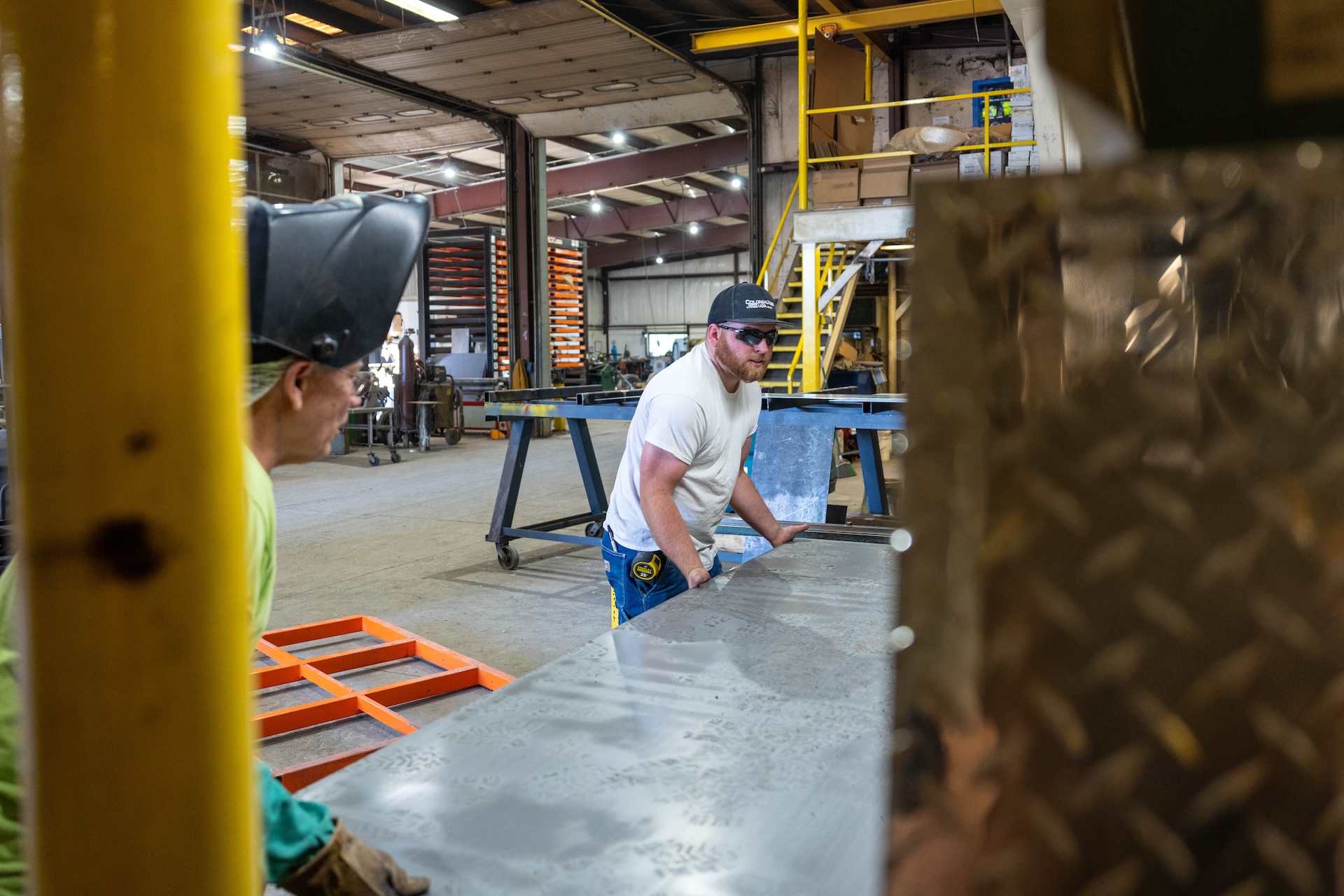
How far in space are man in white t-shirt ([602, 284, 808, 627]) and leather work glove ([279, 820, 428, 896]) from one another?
181 centimetres

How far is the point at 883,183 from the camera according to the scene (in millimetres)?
7449

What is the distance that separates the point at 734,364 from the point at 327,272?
2.05 meters

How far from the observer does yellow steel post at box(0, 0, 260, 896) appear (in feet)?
1.61

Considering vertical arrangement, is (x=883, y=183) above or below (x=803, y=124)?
below

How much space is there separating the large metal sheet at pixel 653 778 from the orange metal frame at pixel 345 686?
1.44 m

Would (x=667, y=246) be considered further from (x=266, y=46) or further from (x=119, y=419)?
(x=119, y=419)

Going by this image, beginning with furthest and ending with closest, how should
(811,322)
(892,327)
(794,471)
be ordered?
(892,327), (811,322), (794,471)

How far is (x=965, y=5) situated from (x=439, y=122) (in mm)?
6087

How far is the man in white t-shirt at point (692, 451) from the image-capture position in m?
2.93

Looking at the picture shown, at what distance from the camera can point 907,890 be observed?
42 centimetres

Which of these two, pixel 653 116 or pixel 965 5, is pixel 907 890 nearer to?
pixel 965 5

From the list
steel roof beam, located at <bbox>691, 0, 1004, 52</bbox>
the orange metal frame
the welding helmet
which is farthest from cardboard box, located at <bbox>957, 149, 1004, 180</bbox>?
the welding helmet

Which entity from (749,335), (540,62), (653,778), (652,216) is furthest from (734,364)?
(652,216)

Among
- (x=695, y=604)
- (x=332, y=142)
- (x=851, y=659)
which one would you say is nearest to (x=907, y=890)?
(x=851, y=659)
